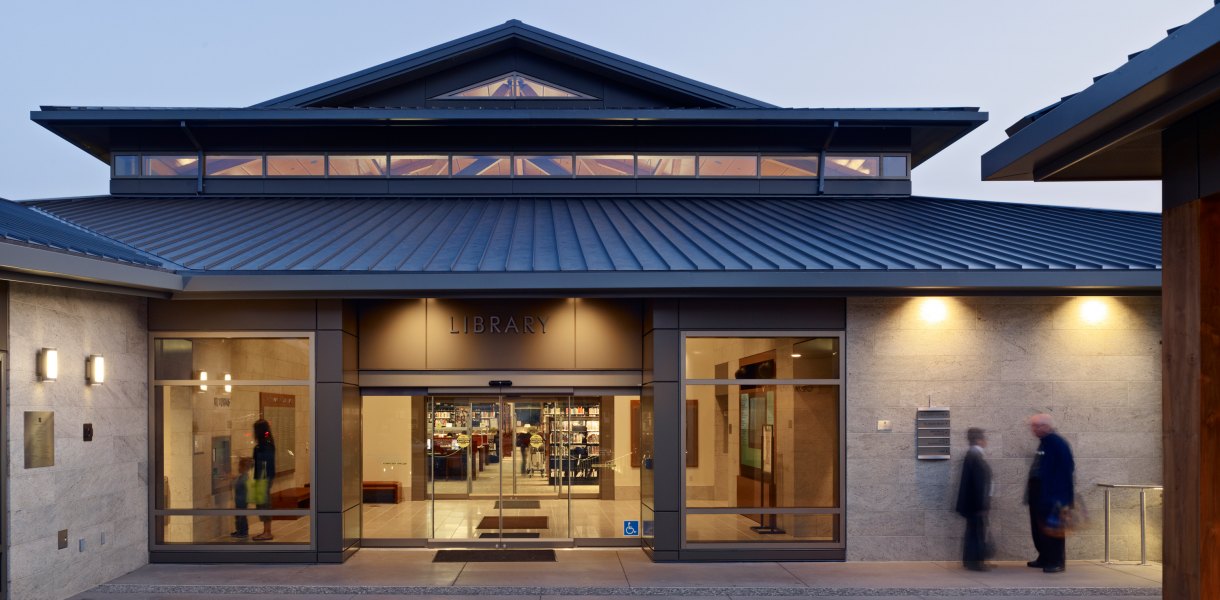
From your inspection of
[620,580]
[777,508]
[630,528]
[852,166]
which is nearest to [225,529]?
[620,580]

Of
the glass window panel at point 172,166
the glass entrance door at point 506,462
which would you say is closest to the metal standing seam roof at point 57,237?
the glass window panel at point 172,166

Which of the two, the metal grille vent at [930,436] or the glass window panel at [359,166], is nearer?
the metal grille vent at [930,436]

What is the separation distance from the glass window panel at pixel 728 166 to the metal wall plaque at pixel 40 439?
454 inches

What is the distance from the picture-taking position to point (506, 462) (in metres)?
13.7

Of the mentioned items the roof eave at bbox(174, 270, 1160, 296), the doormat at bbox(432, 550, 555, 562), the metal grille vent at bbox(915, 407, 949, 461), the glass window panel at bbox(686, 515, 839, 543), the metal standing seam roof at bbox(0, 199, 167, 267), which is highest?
the metal standing seam roof at bbox(0, 199, 167, 267)

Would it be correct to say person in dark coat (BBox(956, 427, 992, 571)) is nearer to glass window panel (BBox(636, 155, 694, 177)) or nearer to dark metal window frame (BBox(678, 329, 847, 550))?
dark metal window frame (BBox(678, 329, 847, 550))

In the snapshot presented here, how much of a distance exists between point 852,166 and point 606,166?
4884mm

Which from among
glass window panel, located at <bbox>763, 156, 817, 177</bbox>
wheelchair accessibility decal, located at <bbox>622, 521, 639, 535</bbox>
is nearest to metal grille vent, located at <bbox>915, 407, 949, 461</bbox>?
wheelchair accessibility decal, located at <bbox>622, 521, 639, 535</bbox>

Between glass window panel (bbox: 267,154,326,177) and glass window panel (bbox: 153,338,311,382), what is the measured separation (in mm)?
5711

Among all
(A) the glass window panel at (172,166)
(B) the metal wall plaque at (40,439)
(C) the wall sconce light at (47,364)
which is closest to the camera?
(B) the metal wall plaque at (40,439)

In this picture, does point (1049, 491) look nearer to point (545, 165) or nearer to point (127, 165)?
point (545, 165)

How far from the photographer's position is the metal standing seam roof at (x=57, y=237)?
30.9 ft

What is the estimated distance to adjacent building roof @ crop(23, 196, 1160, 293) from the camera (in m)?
11.5

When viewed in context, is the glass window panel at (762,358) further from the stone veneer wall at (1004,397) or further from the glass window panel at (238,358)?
the glass window panel at (238,358)
